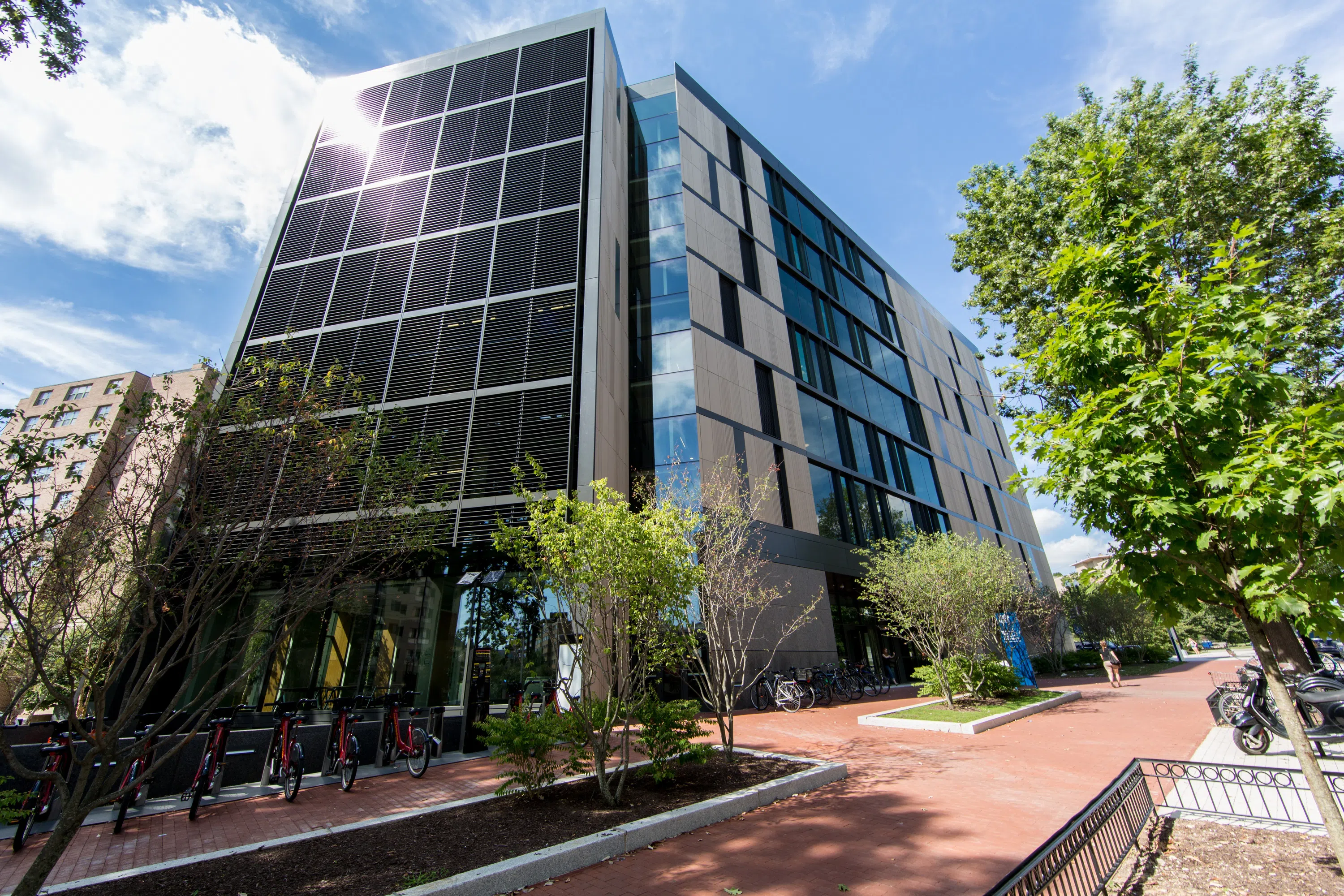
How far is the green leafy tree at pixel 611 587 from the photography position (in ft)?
24.0

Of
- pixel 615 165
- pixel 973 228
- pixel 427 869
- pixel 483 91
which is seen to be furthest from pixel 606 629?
pixel 483 91

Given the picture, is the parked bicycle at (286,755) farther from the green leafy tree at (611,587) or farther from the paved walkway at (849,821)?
the green leafy tree at (611,587)

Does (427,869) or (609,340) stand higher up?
(609,340)

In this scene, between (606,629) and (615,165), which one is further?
(615,165)

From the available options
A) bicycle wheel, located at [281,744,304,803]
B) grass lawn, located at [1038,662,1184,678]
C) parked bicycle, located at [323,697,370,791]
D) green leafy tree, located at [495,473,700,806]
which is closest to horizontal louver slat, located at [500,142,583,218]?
green leafy tree, located at [495,473,700,806]

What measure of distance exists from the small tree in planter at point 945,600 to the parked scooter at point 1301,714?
22.7 ft

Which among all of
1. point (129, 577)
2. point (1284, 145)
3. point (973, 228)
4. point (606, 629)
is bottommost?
point (606, 629)

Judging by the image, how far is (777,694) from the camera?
17.7 metres

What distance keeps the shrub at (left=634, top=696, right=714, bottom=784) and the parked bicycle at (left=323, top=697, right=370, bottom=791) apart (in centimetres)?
437

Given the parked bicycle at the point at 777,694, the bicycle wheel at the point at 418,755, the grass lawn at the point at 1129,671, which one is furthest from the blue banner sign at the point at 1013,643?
the bicycle wheel at the point at 418,755

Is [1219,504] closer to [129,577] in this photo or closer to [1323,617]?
[1323,617]

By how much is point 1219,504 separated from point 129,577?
982 cm

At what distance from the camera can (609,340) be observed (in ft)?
65.8

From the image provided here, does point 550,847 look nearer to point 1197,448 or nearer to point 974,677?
point 1197,448
